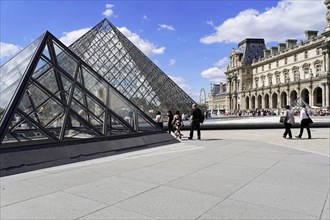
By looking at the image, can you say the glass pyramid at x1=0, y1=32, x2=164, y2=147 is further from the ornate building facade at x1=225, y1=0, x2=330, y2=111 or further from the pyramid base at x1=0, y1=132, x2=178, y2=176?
the ornate building facade at x1=225, y1=0, x2=330, y2=111

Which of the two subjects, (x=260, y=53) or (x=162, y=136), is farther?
(x=260, y=53)

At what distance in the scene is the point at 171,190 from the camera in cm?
447

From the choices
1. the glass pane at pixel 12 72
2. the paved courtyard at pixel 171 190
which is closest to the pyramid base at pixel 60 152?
the paved courtyard at pixel 171 190

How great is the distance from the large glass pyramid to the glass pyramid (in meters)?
12.4

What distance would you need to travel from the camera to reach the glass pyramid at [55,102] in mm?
7204

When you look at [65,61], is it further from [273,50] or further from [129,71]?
[273,50]

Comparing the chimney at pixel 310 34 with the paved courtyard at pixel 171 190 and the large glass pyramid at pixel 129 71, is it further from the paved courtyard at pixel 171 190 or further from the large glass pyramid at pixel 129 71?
the paved courtyard at pixel 171 190

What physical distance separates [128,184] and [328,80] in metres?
68.7

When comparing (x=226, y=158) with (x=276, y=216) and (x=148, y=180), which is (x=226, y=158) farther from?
(x=276, y=216)

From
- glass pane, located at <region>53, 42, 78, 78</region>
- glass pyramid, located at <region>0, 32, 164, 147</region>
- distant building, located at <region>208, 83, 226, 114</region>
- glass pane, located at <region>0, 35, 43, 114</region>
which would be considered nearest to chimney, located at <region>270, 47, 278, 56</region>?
distant building, located at <region>208, 83, 226, 114</region>

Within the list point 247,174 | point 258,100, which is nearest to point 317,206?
point 247,174

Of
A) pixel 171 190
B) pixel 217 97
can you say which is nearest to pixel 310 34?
pixel 217 97

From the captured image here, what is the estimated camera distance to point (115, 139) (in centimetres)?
859

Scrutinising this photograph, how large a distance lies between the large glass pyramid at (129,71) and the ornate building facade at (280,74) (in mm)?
46363
